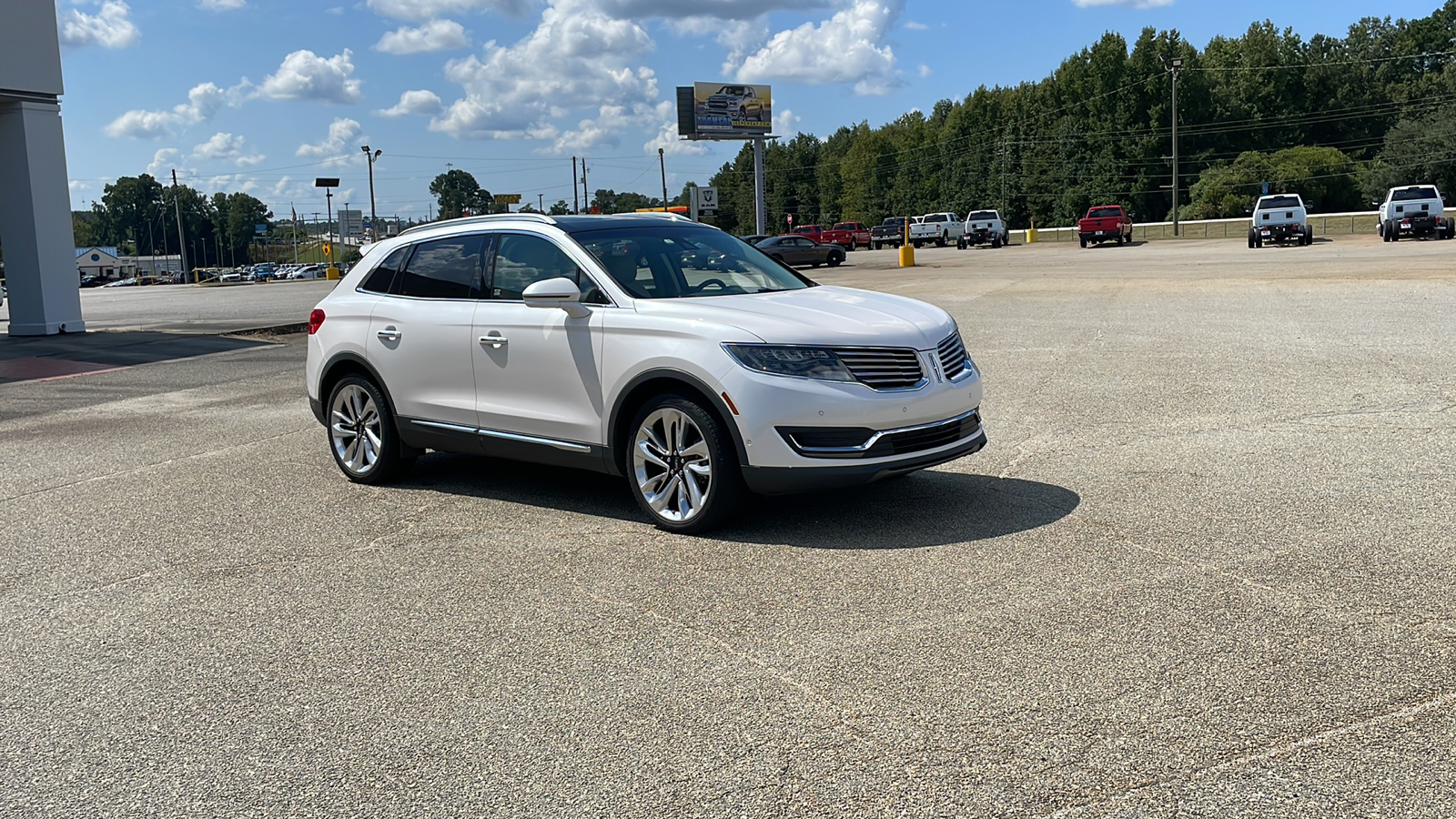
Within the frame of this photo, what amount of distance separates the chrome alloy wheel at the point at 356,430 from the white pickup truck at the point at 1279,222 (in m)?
41.4

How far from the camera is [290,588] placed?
5832 mm

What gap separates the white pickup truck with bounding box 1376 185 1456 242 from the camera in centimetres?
4269

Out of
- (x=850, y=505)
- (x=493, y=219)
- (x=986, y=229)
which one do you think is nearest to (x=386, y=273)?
(x=493, y=219)

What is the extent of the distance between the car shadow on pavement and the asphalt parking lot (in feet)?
0.13

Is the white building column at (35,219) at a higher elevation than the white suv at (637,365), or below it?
higher

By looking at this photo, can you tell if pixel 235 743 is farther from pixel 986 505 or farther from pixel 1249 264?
pixel 1249 264

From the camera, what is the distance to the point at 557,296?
6781 millimetres

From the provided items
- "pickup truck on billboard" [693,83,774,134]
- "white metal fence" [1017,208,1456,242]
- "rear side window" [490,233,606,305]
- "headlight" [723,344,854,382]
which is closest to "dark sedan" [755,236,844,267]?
"white metal fence" [1017,208,1456,242]

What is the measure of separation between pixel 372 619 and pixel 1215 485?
483 centimetres

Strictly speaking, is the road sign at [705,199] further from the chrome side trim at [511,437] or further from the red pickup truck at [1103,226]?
the chrome side trim at [511,437]

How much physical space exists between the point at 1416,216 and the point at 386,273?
43.6 meters

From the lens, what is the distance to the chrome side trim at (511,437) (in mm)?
7012

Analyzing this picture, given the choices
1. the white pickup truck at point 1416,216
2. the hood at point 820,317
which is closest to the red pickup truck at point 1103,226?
the white pickup truck at point 1416,216

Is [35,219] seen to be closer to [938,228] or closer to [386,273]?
[386,273]
